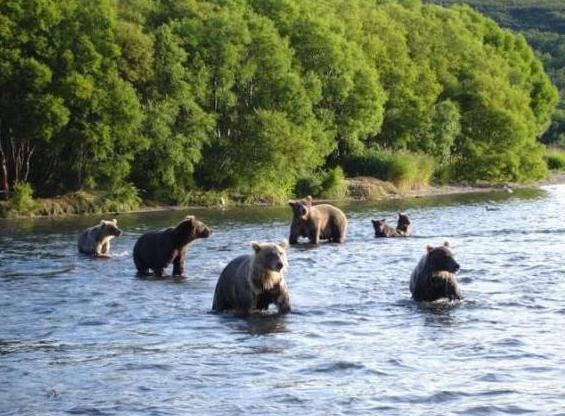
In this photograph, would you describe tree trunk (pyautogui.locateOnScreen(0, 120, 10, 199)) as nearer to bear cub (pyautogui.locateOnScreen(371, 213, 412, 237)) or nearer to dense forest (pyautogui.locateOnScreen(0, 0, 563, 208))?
dense forest (pyautogui.locateOnScreen(0, 0, 563, 208))

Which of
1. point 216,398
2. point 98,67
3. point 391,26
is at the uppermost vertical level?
point 391,26

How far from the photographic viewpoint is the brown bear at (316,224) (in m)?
34.5

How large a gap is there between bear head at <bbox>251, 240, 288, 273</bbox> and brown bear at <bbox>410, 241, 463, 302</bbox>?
3.18m

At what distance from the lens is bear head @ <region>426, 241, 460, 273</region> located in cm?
2011

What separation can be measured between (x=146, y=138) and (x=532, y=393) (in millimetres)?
47549

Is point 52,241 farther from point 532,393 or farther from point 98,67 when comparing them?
point 532,393

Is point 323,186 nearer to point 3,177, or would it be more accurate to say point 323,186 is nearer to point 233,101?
point 233,101

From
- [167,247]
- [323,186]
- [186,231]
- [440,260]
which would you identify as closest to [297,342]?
[440,260]

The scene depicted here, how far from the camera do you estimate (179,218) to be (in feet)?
165

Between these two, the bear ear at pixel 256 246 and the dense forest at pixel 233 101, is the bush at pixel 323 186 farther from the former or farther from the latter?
the bear ear at pixel 256 246

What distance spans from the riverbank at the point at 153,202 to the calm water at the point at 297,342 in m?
23.2

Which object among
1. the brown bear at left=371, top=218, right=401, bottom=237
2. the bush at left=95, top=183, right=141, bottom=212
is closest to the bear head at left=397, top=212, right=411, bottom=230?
the brown bear at left=371, top=218, right=401, bottom=237

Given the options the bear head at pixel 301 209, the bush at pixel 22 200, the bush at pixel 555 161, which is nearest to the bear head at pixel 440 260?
the bear head at pixel 301 209

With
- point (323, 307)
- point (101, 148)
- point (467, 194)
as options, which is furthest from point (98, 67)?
point (323, 307)
